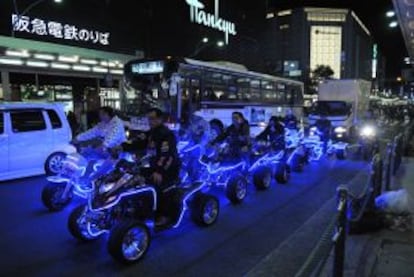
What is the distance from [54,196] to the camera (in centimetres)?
755

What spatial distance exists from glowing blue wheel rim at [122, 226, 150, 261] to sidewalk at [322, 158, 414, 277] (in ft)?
7.34

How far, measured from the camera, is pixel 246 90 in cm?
1880

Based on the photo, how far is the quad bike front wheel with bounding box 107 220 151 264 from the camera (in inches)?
198

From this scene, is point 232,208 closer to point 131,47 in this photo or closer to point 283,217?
point 283,217

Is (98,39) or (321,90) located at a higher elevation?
(98,39)

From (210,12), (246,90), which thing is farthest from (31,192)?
(210,12)

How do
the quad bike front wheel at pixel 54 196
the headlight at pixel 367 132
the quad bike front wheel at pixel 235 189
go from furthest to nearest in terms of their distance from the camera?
the headlight at pixel 367 132 < the quad bike front wheel at pixel 235 189 < the quad bike front wheel at pixel 54 196

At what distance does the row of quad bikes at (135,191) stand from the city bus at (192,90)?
16.6 feet

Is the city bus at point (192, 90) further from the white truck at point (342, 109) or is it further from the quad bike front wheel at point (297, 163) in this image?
the quad bike front wheel at point (297, 163)

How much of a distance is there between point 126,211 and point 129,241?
477mm

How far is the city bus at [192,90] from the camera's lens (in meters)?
14.2

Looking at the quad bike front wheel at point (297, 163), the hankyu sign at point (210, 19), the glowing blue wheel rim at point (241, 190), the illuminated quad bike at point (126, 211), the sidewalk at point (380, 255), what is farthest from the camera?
the hankyu sign at point (210, 19)

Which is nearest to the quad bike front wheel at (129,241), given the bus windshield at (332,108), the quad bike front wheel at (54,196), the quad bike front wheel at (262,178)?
the quad bike front wheel at (54,196)

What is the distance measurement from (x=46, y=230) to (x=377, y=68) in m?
148
